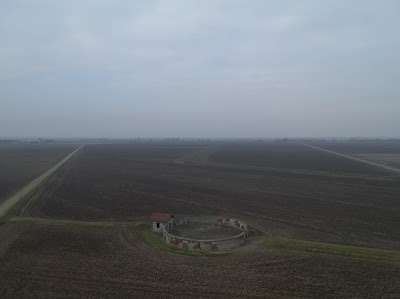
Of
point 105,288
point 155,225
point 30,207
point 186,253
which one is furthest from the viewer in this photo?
point 30,207

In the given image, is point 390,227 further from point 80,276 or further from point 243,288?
point 80,276

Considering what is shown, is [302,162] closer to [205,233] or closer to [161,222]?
[205,233]

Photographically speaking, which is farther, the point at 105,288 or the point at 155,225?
the point at 155,225

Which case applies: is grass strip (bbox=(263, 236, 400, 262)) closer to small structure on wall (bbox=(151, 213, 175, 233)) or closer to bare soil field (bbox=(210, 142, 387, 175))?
small structure on wall (bbox=(151, 213, 175, 233))

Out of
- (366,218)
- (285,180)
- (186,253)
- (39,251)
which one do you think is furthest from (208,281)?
(285,180)

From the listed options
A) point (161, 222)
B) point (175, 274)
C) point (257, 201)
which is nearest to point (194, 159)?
point (257, 201)

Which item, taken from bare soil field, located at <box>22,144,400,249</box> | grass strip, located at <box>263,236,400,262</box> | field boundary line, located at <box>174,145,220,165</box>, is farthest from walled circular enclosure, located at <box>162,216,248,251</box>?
field boundary line, located at <box>174,145,220,165</box>

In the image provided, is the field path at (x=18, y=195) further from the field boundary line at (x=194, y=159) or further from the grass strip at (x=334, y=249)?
the field boundary line at (x=194, y=159)
